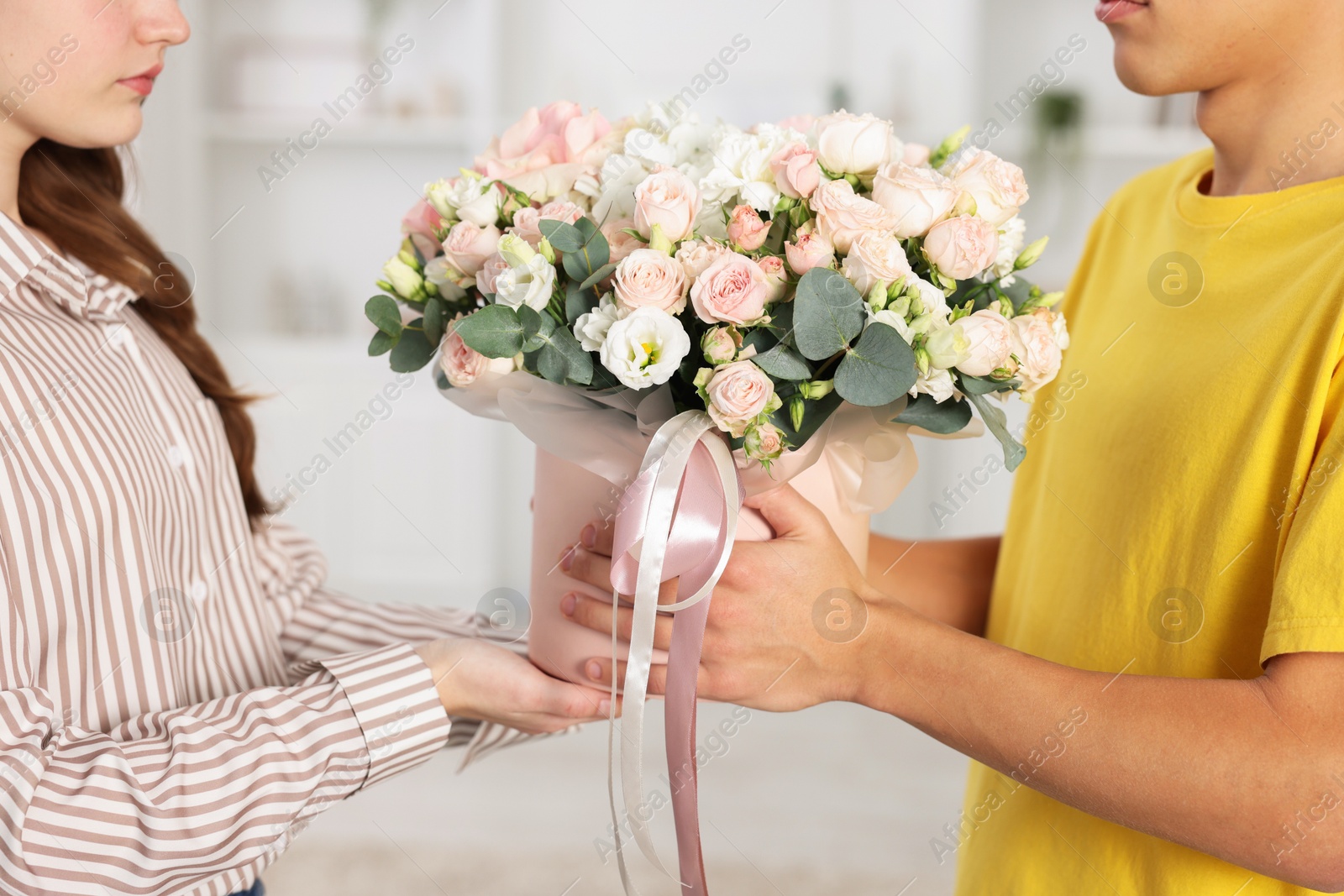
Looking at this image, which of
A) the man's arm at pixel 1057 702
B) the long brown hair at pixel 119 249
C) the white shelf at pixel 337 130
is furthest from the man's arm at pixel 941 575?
the white shelf at pixel 337 130

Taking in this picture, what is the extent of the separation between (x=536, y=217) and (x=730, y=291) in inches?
8.4

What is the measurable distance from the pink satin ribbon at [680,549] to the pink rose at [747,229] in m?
0.15

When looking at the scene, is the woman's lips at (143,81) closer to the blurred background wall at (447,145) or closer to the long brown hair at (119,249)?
the long brown hair at (119,249)

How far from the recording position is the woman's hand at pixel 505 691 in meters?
1.05

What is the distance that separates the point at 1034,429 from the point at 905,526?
2610mm

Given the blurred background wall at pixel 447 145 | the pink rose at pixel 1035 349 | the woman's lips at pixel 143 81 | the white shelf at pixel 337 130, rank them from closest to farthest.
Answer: the pink rose at pixel 1035 349 < the woman's lips at pixel 143 81 < the blurred background wall at pixel 447 145 < the white shelf at pixel 337 130

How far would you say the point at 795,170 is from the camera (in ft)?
2.89

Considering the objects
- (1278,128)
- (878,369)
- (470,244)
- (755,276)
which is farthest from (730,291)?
(1278,128)

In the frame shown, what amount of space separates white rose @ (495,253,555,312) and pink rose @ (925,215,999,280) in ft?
1.04

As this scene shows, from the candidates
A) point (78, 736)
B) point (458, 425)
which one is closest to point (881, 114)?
point (458, 425)

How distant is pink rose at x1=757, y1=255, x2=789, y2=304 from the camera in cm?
86

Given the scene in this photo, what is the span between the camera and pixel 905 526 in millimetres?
3842

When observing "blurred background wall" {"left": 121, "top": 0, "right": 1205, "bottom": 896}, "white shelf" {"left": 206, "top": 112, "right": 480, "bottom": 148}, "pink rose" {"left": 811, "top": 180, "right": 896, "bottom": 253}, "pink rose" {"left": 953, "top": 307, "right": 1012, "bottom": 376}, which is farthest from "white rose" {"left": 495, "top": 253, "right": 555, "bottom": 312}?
"white shelf" {"left": 206, "top": 112, "right": 480, "bottom": 148}

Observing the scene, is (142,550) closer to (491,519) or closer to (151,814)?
(151,814)
